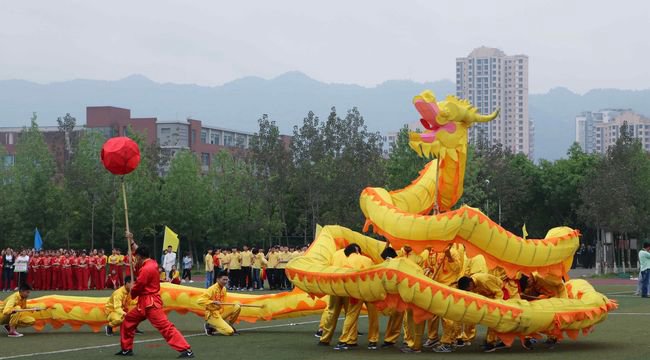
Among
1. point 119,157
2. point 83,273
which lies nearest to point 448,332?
point 119,157

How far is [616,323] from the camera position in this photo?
801 inches

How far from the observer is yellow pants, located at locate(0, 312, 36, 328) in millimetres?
19156

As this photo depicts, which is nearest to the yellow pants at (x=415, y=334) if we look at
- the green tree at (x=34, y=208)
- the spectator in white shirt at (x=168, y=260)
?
the spectator in white shirt at (x=168, y=260)

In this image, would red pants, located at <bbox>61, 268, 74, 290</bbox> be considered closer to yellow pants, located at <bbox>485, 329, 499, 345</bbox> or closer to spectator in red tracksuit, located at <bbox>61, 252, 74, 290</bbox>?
spectator in red tracksuit, located at <bbox>61, 252, 74, 290</bbox>

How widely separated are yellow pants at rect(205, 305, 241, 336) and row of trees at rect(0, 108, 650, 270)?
104 feet

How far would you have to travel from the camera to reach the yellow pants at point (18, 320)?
19.2m

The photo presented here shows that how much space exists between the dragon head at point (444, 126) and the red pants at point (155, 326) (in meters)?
5.31

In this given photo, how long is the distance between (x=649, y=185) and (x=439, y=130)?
45.2 m

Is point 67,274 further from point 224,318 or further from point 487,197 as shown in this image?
point 487,197

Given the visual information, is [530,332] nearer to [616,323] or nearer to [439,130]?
[439,130]

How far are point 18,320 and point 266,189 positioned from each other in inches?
1472

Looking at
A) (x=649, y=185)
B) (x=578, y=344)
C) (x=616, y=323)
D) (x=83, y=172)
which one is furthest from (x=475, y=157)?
(x=578, y=344)

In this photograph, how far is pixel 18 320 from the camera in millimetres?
19219

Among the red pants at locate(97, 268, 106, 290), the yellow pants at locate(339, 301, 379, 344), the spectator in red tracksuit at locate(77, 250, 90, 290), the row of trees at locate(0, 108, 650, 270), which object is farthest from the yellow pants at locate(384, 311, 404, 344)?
the row of trees at locate(0, 108, 650, 270)
